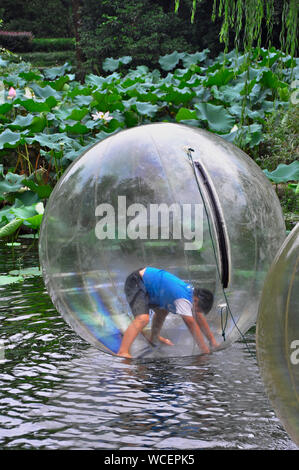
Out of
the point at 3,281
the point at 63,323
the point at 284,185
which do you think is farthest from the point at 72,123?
the point at 63,323

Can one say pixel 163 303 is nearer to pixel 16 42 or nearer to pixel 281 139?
pixel 281 139

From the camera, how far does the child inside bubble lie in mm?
4105

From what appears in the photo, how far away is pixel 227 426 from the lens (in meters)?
3.39

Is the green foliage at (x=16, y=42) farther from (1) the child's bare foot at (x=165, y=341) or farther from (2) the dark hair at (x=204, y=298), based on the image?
(2) the dark hair at (x=204, y=298)

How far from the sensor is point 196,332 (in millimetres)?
4188

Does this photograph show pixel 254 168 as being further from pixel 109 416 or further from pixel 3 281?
pixel 3 281

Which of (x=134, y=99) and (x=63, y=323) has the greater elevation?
(x=134, y=99)

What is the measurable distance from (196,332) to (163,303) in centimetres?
24

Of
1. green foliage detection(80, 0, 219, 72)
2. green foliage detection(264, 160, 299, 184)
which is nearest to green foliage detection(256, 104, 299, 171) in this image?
green foliage detection(264, 160, 299, 184)

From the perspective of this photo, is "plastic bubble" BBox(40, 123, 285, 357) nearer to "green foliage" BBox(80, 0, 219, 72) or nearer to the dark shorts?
the dark shorts

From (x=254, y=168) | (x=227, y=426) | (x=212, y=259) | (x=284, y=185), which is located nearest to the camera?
(x=227, y=426)

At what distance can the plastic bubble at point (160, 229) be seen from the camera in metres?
4.09

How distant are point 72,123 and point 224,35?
23.4ft

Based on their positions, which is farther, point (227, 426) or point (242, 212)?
point (242, 212)
